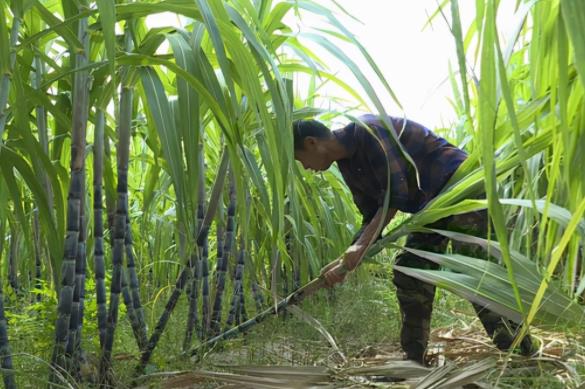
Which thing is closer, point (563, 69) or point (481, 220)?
point (563, 69)

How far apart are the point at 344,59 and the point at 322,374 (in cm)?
62

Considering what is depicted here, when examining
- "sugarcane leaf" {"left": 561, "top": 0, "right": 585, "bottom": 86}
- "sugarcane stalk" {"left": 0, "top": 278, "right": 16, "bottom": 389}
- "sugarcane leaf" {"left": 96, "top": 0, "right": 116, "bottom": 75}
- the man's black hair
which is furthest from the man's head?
"sugarcane leaf" {"left": 561, "top": 0, "right": 585, "bottom": 86}

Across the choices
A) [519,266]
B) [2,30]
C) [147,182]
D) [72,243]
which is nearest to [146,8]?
[2,30]

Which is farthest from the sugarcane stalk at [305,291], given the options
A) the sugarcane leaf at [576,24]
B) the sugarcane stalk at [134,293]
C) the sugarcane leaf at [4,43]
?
the sugarcane leaf at [576,24]

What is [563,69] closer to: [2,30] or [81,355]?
[2,30]

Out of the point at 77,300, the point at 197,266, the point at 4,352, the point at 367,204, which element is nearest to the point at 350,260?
the point at 197,266

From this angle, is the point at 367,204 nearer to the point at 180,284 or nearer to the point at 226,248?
the point at 226,248

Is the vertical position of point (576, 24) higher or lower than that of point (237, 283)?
higher

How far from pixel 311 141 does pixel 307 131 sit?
3 centimetres

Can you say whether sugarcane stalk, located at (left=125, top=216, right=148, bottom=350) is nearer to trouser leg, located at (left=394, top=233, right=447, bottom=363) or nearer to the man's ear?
the man's ear

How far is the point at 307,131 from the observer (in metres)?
1.63

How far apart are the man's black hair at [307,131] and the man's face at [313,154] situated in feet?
0.04

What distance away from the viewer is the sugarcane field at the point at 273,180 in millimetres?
605

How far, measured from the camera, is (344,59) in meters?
0.81
